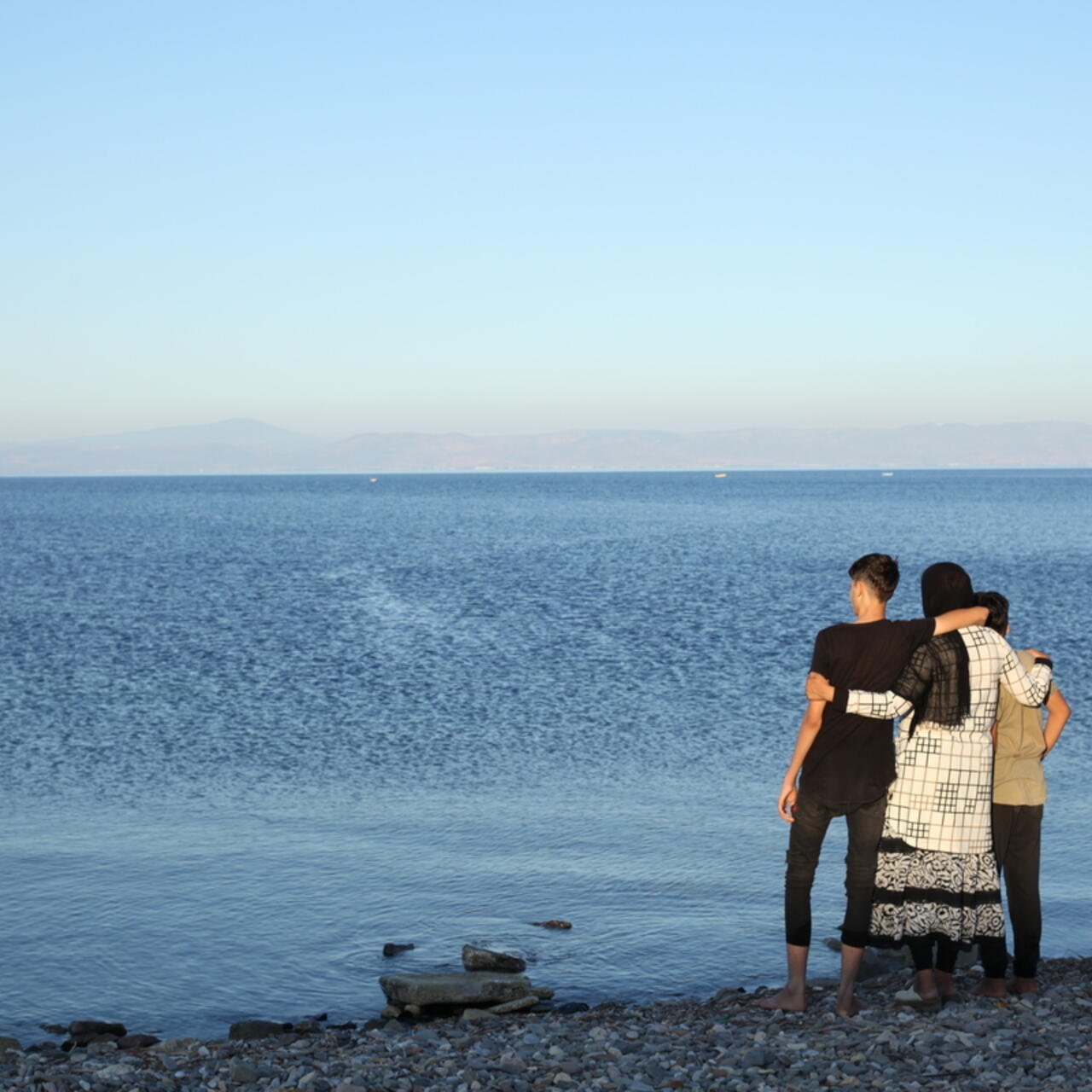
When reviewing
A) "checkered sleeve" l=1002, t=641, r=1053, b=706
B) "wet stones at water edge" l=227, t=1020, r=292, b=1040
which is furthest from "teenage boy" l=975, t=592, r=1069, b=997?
"wet stones at water edge" l=227, t=1020, r=292, b=1040

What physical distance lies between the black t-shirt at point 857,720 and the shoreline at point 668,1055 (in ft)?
3.99

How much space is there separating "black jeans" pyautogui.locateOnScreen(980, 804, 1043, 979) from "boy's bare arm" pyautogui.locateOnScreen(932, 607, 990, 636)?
3.58ft

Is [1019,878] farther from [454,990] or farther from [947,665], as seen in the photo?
[454,990]

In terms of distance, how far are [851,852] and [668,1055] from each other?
1.37 m

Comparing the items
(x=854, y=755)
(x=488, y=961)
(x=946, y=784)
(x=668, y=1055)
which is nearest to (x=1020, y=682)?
(x=946, y=784)

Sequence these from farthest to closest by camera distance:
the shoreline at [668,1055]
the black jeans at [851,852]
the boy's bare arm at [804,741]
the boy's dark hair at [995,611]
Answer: the boy's dark hair at [995,611], the black jeans at [851,852], the boy's bare arm at [804,741], the shoreline at [668,1055]

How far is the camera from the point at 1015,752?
23.6 feet

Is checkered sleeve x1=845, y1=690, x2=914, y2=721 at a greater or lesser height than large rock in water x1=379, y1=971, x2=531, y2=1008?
greater

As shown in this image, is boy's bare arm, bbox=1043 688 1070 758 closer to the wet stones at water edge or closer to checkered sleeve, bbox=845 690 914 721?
checkered sleeve, bbox=845 690 914 721

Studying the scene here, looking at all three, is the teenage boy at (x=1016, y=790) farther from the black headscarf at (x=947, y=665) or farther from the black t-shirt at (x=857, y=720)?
the black t-shirt at (x=857, y=720)

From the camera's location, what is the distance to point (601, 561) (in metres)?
62.3

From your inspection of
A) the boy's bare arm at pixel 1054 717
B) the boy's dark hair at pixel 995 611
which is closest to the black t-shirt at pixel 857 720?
the boy's dark hair at pixel 995 611

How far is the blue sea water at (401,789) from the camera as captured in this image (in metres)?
10.2

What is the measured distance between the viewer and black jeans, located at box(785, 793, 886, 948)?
22.8 ft
